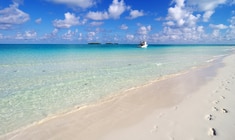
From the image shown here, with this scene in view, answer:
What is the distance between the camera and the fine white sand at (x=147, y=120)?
207 inches

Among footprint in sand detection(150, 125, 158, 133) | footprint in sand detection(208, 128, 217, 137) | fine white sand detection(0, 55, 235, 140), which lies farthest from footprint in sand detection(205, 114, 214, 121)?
footprint in sand detection(150, 125, 158, 133)

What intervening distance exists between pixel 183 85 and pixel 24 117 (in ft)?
27.5

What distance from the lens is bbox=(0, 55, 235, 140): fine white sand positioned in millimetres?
5266

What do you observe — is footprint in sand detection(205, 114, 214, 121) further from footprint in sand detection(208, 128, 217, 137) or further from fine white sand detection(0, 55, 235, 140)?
footprint in sand detection(208, 128, 217, 137)

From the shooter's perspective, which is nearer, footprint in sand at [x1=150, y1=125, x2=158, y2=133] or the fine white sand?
the fine white sand

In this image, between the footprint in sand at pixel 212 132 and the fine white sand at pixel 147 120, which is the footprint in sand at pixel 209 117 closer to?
the fine white sand at pixel 147 120

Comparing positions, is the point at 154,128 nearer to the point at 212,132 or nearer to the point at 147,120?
the point at 147,120

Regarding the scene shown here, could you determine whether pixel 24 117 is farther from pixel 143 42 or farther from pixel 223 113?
pixel 143 42

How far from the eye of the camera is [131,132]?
17.9ft

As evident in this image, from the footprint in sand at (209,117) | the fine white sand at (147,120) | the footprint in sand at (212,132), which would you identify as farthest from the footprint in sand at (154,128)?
the footprint in sand at (209,117)

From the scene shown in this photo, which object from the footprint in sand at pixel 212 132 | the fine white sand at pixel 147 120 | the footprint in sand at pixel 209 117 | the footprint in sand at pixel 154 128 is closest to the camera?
the footprint in sand at pixel 212 132

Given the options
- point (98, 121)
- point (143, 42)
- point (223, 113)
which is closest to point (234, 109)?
point (223, 113)

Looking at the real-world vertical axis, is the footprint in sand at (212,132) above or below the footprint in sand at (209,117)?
above

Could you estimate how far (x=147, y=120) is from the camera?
249 inches
